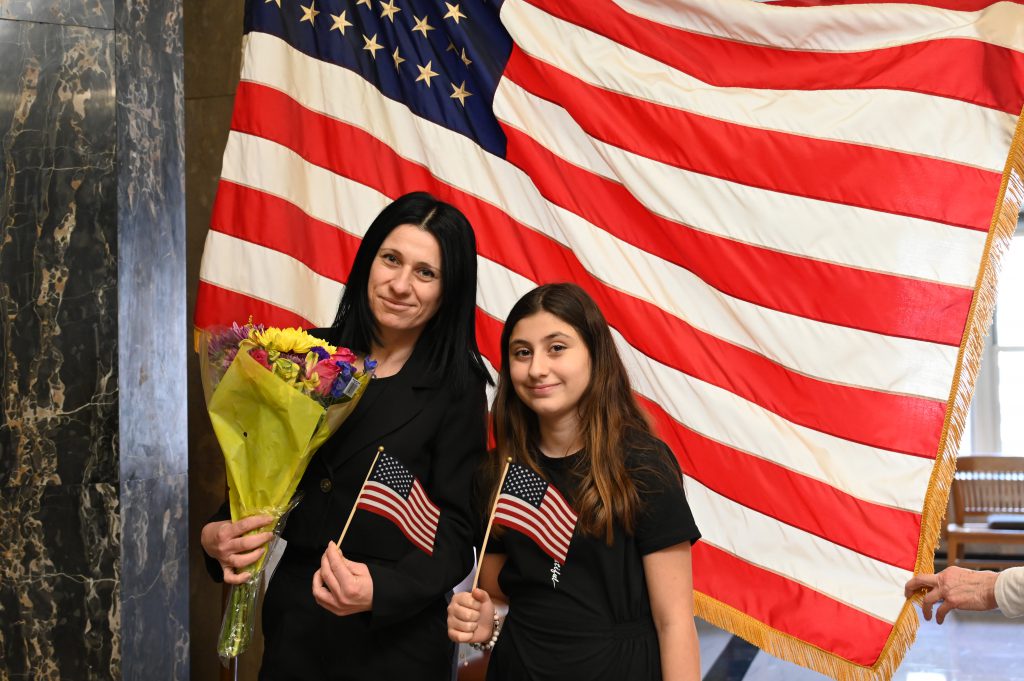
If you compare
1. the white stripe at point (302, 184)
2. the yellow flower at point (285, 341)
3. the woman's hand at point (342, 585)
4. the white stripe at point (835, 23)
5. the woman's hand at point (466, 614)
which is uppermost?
the white stripe at point (835, 23)

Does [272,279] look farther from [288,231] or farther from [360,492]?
[360,492]

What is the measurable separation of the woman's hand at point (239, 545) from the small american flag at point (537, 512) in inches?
17.8

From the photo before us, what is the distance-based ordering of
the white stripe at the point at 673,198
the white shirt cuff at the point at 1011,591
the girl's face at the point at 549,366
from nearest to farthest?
the girl's face at the point at 549,366
the white shirt cuff at the point at 1011,591
the white stripe at the point at 673,198

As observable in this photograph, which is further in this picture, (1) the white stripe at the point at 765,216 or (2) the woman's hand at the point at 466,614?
(1) the white stripe at the point at 765,216

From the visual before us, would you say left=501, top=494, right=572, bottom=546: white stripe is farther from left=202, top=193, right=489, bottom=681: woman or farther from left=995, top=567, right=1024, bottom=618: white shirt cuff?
left=995, top=567, right=1024, bottom=618: white shirt cuff

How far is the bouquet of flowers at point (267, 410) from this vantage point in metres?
1.82

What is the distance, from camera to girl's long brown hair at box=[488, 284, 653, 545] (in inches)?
75.6

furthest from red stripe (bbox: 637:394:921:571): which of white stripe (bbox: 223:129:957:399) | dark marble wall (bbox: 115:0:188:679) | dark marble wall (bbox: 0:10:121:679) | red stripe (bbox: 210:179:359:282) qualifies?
dark marble wall (bbox: 0:10:121:679)

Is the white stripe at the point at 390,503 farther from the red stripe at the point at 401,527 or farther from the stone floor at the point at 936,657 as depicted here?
the stone floor at the point at 936,657

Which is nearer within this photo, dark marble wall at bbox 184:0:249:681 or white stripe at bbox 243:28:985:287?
white stripe at bbox 243:28:985:287

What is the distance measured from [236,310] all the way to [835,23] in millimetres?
2237

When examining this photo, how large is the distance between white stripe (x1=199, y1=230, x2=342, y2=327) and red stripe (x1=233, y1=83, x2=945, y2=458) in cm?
39

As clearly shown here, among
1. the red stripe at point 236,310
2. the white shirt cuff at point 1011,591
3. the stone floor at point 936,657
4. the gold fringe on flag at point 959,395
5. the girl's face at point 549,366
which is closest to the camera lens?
the girl's face at point 549,366

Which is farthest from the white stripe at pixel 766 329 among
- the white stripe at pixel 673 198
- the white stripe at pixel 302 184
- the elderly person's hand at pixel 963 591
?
the white stripe at pixel 302 184
